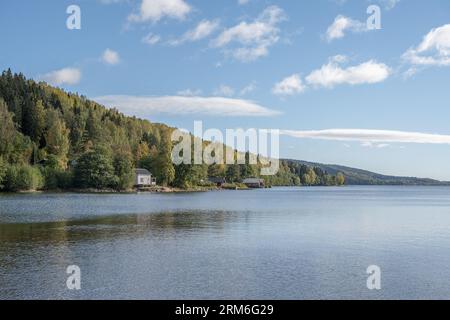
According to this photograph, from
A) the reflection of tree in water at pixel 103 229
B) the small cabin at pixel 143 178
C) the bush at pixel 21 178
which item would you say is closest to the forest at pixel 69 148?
the bush at pixel 21 178

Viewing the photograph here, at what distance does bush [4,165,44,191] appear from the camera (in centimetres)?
10731

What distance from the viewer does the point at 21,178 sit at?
355 feet

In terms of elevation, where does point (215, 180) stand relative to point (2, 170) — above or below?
below

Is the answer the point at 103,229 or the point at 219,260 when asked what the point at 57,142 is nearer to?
the point at 103,229

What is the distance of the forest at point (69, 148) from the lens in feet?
395

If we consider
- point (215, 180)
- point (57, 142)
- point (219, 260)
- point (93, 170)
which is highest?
point (57, 142)

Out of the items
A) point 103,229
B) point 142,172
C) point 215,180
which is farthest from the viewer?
point 215,180

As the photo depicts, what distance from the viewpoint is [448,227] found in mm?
45406

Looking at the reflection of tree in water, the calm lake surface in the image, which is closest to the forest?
the reflection of tree in water

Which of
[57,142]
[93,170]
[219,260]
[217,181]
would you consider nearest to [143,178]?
[93,170]

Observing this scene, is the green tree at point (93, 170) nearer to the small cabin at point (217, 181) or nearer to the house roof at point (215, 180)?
the small cabin at point (217, 181)

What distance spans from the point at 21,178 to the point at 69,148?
156ft
